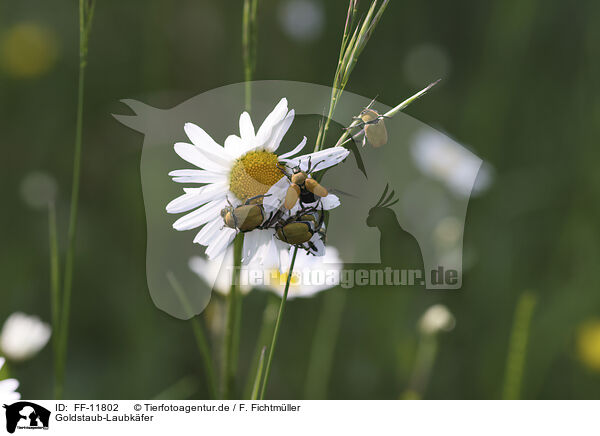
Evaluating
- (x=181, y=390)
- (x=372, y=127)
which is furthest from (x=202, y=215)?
(x=181, y=390)

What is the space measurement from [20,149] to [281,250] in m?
1.01

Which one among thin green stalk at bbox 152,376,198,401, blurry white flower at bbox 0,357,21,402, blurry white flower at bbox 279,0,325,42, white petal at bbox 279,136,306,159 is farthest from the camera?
blurry white flower at bbox 279,0,325,42

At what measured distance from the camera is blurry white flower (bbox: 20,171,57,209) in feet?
3.53

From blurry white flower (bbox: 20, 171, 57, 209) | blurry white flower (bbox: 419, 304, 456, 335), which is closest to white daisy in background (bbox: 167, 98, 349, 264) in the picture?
blurry white flower (bbox: 419, 304, 456, 335)

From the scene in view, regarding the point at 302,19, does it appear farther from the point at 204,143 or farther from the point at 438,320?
the point at 204,143

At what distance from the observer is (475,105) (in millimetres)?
1221

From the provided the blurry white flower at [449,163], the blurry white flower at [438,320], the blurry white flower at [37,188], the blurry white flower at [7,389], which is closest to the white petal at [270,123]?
the blurry white flower at [7,389]

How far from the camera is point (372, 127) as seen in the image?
35 cm

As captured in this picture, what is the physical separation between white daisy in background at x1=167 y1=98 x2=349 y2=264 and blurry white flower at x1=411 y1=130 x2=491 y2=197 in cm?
70

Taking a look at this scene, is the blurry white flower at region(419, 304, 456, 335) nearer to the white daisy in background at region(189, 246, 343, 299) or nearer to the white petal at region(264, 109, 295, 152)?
the white daisy in background at region(189, 246, 343, 299)

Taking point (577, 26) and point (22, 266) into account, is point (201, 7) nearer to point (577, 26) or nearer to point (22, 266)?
point (22, 266)

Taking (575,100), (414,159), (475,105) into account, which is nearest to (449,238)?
(414,159)

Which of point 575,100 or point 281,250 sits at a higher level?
point 575,100
